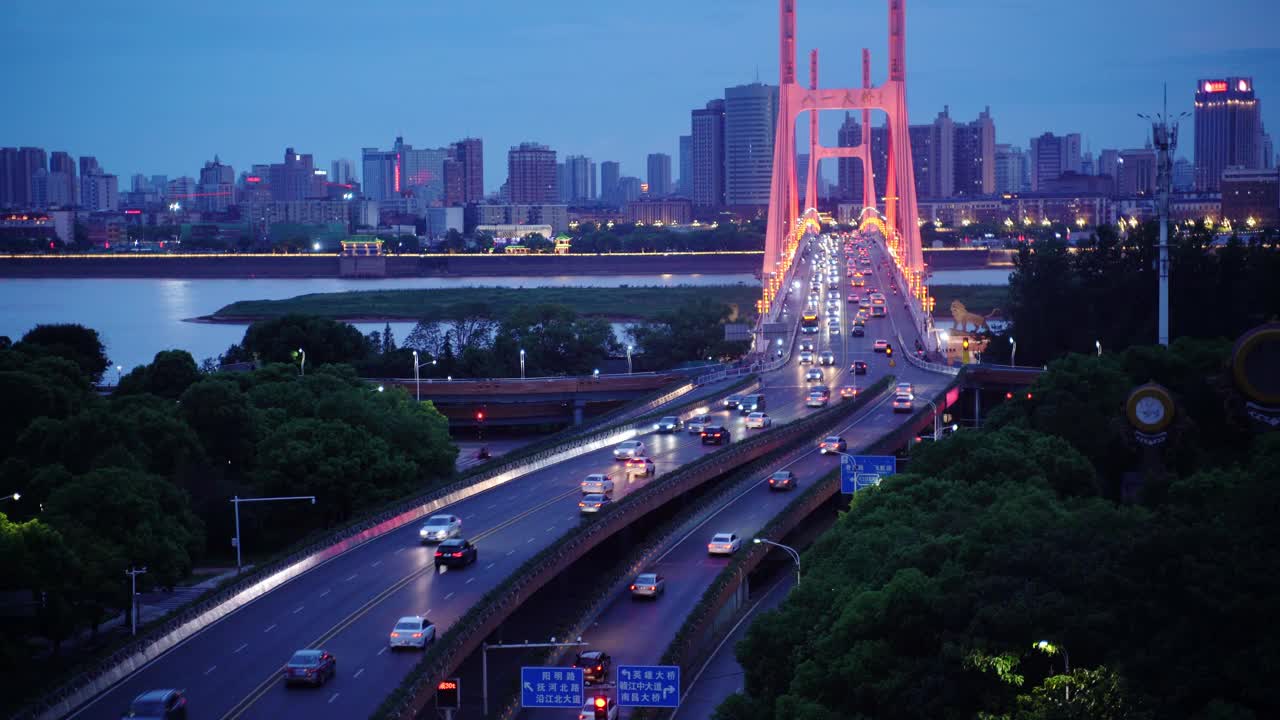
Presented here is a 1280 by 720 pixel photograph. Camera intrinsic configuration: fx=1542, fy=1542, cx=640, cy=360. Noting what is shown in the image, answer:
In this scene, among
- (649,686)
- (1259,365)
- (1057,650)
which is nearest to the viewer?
(1057,650)

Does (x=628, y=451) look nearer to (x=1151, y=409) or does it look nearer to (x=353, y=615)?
(x=1151, y=409)

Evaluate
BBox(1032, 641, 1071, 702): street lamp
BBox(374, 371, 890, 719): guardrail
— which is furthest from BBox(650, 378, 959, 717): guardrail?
BBox(1032, 641, 1071, 702): street lamp

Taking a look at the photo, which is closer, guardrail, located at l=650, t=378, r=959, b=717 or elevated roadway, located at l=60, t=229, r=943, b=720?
elevated roadway, located at l=60, t=229, r=943, b=720

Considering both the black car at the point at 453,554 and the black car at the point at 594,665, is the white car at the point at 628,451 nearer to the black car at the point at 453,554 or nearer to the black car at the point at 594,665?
the black car at the point at 453,554

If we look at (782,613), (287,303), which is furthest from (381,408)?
(287,303)

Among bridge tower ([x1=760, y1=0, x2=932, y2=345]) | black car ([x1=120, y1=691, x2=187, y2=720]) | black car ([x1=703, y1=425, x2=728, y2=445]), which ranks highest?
bridge tower ([x1=760, y1=0, x2=932, y2=345])

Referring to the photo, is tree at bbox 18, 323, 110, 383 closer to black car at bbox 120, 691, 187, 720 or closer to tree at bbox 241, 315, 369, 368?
tree at bbox 241, 315, 369, 368

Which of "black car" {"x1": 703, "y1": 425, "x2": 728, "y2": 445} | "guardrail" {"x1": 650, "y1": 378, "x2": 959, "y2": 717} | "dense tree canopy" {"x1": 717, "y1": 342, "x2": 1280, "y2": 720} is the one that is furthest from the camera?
"black car" {"x1": 703, "y1": 425, "x2": 728, "y2": 445}

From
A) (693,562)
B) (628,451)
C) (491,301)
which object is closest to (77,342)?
(628,451)

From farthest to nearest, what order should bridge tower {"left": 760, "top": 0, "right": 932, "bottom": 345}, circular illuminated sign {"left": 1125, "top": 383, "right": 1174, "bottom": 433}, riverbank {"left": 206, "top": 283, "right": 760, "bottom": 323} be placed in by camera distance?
riverbank {"left": 206, "top": 283, "right": 760, "bottom": 323} < bridge tower {"left": 760, "top": 0, "right": 932, "bottom": 345} < circular illuminated sign {"left": 1125, "top": 383, "right": 1174, "bottom": 433}
